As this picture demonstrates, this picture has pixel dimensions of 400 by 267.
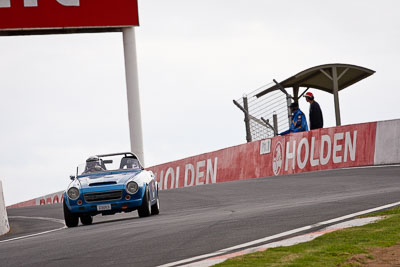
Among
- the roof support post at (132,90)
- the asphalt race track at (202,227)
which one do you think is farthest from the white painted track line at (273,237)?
the roof support post at (132,90)

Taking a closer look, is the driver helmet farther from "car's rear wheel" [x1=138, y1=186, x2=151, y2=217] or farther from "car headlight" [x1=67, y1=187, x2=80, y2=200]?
"car's rear wheel" [x1=138, y1=186, x2=151, y2=217]

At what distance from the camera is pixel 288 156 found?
23.9 metres

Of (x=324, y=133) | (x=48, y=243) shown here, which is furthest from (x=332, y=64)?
(x=48, y=243)

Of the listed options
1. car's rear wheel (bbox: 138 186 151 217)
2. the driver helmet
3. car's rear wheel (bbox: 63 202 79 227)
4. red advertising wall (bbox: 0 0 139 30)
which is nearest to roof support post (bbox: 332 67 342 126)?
red advertising wall (bbox: 0 0 139 30)

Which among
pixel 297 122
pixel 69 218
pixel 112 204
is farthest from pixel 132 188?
pixel 297 122

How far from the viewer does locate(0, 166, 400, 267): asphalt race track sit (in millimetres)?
8266

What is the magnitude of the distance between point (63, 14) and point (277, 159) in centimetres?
953

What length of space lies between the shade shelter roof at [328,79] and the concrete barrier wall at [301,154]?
1583 millimetres

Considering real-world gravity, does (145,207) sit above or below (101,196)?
below

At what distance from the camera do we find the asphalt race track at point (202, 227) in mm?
8266

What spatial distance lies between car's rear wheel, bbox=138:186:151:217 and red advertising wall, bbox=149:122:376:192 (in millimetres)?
8912

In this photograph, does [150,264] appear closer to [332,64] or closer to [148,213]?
[148,213]

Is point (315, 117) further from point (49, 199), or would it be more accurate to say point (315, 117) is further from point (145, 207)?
point (49, 199)

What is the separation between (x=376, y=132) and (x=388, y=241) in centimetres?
1456
